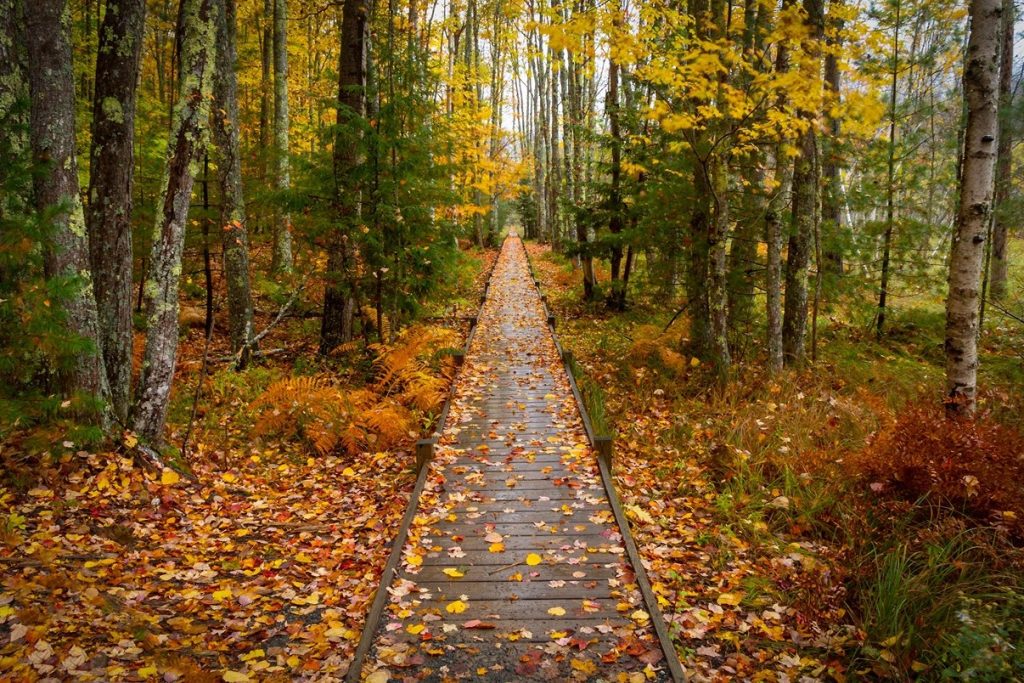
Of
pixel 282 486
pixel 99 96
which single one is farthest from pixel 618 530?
pixel 99 96

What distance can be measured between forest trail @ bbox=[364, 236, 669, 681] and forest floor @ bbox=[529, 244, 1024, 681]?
1.45 ft

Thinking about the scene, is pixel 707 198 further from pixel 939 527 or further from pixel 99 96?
pixel 99 96

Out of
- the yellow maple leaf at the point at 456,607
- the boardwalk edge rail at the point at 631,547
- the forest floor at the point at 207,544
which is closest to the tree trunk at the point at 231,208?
the forest floor at the point at 207,544

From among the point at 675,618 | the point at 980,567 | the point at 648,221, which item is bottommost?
the point at 675,618

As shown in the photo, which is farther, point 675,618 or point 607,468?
point 607,468

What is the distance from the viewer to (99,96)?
18.1 feet

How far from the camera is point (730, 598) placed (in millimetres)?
4562

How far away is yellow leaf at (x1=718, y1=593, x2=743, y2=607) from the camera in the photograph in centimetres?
452

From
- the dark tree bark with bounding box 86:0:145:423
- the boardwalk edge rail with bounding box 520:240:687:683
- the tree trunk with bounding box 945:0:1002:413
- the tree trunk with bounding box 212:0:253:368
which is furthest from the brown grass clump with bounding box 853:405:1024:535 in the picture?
the tree trunk with bounding box 212:0:253:368

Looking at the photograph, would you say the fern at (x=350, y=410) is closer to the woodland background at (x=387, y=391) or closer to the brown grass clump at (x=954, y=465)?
the woodland background at (x=387, y=391)

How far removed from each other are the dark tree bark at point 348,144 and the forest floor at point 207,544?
221 cm

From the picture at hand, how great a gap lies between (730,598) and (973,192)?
4.31 m

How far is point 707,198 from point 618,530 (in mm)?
6678

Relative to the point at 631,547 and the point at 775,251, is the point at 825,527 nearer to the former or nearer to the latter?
the point at 631,547
